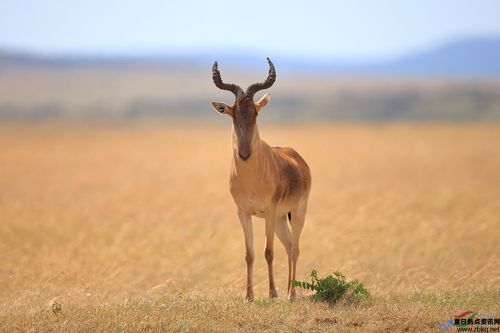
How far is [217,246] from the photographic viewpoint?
19297 mm

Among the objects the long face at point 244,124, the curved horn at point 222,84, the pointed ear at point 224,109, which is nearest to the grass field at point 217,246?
the long face at point 244,124

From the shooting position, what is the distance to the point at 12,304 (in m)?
12.1

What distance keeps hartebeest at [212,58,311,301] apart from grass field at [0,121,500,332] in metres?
0.96

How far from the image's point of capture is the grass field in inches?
408

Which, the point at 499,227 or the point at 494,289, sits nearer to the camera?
the point at 494,289

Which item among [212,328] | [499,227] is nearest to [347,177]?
[499,227]

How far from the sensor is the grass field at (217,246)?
1036 cm

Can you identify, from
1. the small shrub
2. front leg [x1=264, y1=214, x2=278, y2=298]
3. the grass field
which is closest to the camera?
the grass field

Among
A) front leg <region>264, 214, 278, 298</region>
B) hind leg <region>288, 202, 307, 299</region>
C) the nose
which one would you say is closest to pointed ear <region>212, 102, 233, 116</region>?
the nose

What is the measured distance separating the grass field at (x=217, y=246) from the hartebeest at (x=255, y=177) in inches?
37.9

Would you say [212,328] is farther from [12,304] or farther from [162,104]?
[162,104]

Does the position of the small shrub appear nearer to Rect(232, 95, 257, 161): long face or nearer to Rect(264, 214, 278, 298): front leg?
Rect(264, 214, 278, 298): front leg

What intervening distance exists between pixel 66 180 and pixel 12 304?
21.0 meters

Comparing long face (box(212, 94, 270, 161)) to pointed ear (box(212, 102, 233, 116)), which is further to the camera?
pointed ear (box(212, 102, 233, 116))
